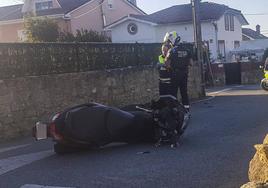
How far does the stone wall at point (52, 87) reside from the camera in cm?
1130

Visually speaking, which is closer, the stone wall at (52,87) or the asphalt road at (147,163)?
the asphalt road at (147,163)

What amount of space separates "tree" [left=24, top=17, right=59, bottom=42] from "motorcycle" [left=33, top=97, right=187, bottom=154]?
71.5 feet

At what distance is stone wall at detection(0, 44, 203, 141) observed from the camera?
11.3 m

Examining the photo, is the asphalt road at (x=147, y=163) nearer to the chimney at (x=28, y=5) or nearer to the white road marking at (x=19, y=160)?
the white road marking at (x=19, y=160)

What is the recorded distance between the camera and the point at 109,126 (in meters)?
8.63

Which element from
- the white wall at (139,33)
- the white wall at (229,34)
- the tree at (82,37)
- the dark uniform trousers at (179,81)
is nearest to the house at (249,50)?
the white wall at (229,34)

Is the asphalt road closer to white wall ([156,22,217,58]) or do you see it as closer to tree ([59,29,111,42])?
tree ([59,29,111,42])

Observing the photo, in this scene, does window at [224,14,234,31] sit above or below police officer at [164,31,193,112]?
above

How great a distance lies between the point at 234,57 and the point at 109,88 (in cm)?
3020

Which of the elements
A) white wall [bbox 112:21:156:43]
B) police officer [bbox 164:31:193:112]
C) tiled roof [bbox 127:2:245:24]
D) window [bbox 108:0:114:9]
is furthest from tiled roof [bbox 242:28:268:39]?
police officer [bbox 164:31:193:112]

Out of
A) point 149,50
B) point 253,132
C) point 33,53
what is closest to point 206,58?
point 149,50

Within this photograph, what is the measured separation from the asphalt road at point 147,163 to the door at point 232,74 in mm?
18521

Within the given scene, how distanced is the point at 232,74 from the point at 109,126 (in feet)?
69.8

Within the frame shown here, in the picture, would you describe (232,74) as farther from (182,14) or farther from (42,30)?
(182,14)
